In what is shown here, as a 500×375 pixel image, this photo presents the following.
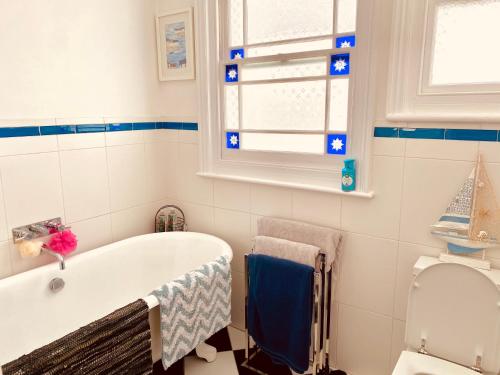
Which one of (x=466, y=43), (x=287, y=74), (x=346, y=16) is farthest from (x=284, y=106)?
(x=466, y=43)

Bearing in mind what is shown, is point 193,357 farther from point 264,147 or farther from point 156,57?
point 156,57

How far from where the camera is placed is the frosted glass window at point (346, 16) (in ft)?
5.99

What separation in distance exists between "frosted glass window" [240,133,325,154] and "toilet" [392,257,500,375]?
0.82m

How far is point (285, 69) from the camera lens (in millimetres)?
2072

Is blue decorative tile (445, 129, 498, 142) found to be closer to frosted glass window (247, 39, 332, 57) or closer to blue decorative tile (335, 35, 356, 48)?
blue decorative tile (335, 35, 356, 48)

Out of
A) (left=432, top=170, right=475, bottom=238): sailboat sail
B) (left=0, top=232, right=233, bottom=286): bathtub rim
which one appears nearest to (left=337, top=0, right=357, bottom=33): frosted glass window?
(left=432, top=170, right=475, bottom=238): sailboat sail

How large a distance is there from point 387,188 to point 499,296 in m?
0.62

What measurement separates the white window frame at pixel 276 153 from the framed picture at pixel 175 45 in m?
0.08

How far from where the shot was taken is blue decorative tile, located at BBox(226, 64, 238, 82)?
88.4 inches

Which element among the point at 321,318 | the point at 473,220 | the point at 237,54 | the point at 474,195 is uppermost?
the point at 237,54

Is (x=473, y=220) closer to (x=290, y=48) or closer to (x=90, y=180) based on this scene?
(x=290, y=48)

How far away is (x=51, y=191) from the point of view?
2.04 meters

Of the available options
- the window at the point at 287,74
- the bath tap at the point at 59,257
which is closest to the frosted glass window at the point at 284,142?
the window at the point at 287,74

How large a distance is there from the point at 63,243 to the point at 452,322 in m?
1.88
